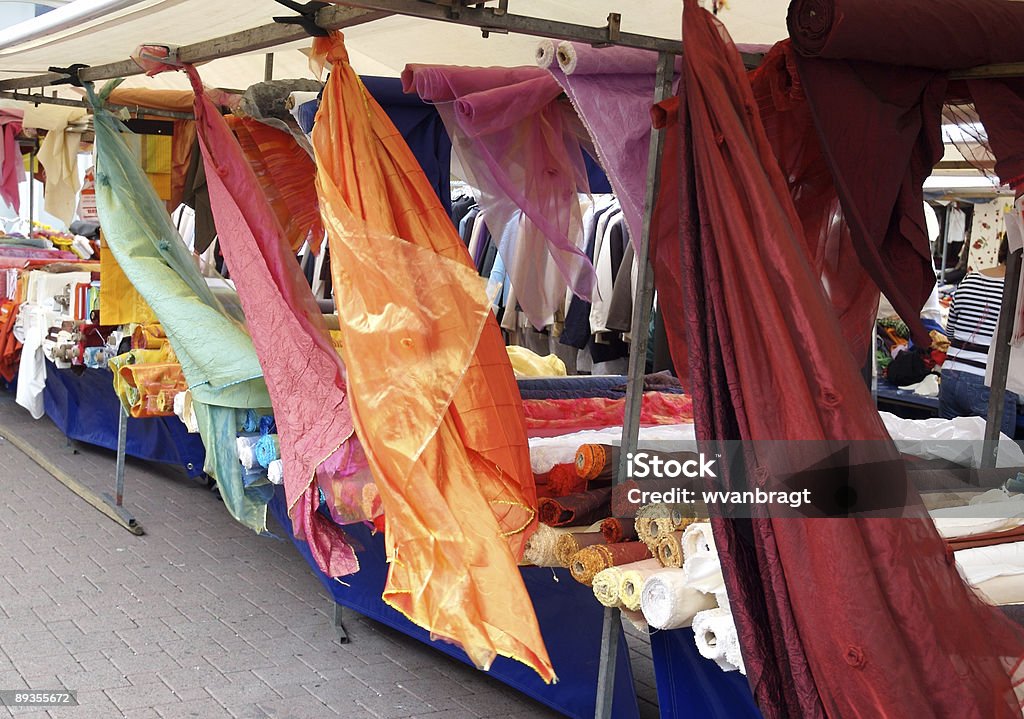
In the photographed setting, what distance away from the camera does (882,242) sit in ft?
7.52

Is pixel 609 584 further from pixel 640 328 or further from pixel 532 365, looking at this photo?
pixel 532 365

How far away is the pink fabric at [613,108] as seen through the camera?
8.93 feet

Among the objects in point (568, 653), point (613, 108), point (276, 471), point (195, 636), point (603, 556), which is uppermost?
point (613, 108)

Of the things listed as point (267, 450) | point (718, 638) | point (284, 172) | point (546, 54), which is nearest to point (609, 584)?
point (718, 638)

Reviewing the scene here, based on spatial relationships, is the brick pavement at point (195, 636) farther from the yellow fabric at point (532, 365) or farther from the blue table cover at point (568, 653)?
the yellow fabric at point (532, 365)

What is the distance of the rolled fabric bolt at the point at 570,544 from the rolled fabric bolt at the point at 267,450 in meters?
1.31

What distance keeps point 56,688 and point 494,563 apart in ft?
5.97

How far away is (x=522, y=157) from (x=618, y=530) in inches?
60.1

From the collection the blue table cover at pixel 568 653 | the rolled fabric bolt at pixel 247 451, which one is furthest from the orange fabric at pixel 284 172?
the blue table cover at pixel 568 653

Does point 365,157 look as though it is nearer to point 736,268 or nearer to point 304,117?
point 304,117

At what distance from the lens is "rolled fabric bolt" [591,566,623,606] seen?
2367 mm

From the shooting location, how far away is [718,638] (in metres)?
2.09

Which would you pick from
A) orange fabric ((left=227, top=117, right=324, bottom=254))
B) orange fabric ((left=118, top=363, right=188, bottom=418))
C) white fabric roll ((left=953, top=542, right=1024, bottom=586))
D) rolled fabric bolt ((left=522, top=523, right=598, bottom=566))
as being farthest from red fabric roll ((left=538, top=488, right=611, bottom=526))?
orange fabric ((left=118, top=363, right=188, bottom=418))

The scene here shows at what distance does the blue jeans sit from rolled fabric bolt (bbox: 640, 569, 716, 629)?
3.58 meters
